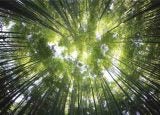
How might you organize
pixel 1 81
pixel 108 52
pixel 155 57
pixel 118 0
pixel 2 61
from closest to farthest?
pixel 1 81, pixel 2 61, pixel 155 57, pixel 118 0, pixel 108 52

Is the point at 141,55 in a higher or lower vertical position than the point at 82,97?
higher

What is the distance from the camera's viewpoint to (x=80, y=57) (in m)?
9.69

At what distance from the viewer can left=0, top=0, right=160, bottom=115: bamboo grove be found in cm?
577

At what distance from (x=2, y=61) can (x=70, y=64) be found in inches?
146

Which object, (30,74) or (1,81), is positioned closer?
(1,81)

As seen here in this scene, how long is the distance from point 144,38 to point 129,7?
1.08 m

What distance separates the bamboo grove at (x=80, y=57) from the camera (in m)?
5.77

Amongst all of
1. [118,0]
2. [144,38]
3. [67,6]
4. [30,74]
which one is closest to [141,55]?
[144,38]

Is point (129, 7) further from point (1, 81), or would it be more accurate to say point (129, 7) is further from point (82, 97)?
point (1, 81)

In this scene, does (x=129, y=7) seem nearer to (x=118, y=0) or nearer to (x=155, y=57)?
(x=118, y=0)

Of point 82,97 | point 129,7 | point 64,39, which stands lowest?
point 82,97

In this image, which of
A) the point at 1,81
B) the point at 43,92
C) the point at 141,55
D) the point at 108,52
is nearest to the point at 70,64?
the point at 108,52

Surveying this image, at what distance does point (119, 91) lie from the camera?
7473 mm

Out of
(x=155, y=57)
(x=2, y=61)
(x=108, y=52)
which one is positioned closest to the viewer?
(x=2, y=61)
